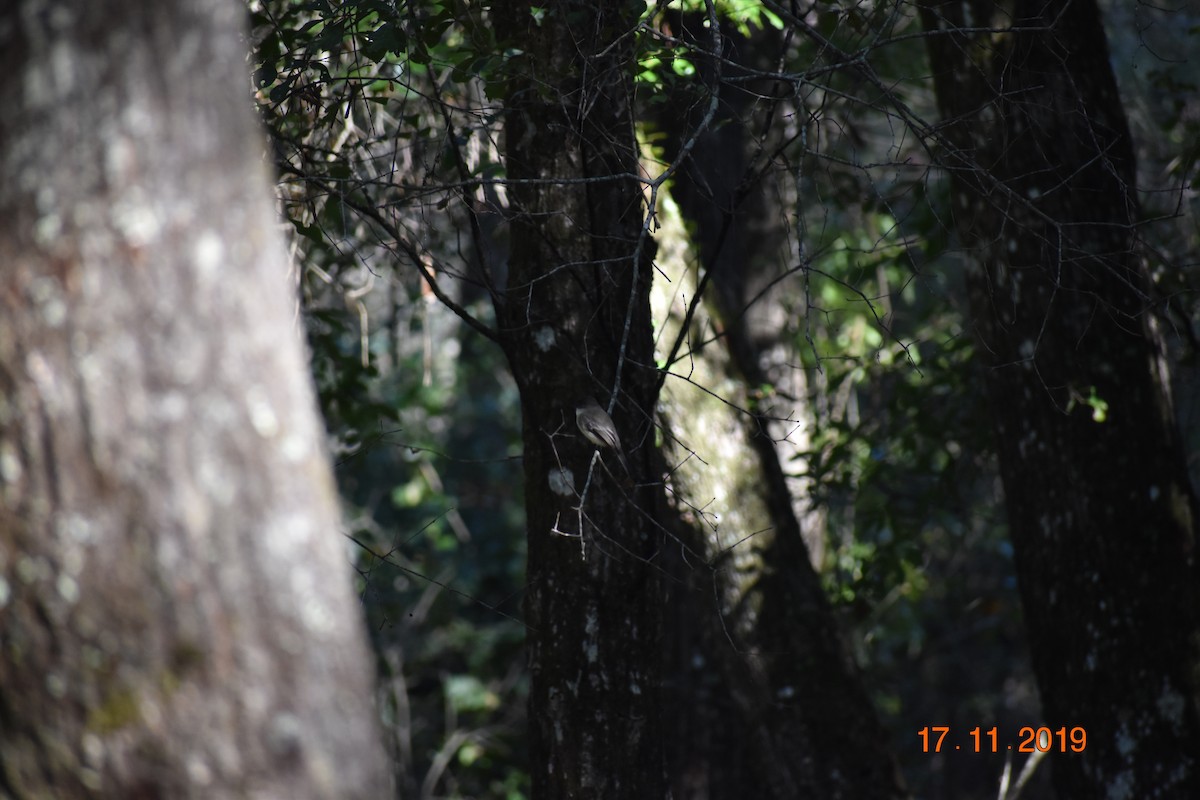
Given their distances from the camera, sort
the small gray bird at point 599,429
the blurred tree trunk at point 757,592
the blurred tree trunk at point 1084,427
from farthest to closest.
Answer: the blurred tree trunk at point 757,592
the blurred tree trunk at point 1084,427
the small gray bird at point 599,429

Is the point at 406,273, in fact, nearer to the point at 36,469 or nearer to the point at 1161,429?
the point at 1161,429

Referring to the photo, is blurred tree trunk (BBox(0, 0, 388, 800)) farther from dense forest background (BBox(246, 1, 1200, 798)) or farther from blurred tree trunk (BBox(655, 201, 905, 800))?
blurred tree trunk (BBox(655, 201, 905, 800))

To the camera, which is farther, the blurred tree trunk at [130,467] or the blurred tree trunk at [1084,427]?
the blurred tree trunk at [1084,427]

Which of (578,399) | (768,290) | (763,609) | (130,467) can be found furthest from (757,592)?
(130,467)

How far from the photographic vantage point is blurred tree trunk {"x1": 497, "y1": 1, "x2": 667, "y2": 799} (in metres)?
2.36

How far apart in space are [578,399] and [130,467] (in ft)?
4.72

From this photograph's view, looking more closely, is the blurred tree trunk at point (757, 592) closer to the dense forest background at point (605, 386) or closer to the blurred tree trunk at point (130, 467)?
the dense forest background at point (605, 386)

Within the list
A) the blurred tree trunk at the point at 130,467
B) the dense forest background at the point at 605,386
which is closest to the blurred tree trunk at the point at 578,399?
the dense forest background at the point at 605,386

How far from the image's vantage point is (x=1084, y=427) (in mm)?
3219

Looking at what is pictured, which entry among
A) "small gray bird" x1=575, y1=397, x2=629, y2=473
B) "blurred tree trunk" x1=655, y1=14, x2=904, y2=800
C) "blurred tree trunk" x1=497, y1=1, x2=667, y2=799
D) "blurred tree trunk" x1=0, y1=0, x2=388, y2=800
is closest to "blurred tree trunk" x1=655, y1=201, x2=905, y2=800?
"blurred tree trunk" x1=655, y1=14, x2=904, y2=800

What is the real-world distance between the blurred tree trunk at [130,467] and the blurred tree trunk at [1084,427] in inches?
98.3

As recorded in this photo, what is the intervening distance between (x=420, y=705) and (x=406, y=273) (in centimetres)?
415

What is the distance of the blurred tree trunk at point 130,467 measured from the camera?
101cm

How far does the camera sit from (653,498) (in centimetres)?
247
